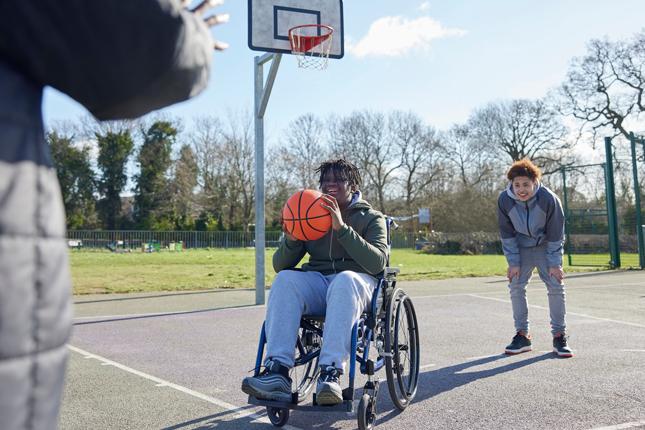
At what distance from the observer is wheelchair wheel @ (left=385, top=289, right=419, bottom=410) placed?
141 inches

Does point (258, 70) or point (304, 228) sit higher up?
point (258, 70)

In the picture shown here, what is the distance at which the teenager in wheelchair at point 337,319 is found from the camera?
10.5 ft

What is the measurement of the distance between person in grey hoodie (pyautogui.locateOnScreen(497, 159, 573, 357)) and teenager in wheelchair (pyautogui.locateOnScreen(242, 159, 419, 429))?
6.52ft

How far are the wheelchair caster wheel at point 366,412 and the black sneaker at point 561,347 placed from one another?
2767 mm

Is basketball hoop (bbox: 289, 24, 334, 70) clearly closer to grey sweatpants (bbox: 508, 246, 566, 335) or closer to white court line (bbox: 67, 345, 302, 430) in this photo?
grey sweatpants (bbox: 508, 246, 566, 335)

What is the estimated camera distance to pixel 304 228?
3836mm

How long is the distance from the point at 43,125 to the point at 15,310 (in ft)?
1.10

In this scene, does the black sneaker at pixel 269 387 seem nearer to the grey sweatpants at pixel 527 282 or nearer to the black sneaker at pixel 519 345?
the black sneaker at pixel 519 345

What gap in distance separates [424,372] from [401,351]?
0.85 metres

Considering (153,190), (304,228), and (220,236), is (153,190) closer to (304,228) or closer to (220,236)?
(220,236)

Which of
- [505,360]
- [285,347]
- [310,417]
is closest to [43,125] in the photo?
[285,347]

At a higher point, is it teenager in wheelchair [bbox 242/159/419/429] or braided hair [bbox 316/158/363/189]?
braided hair [bbox 316/158/363/189]

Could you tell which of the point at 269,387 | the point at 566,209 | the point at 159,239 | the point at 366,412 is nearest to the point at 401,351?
the point at 366,412

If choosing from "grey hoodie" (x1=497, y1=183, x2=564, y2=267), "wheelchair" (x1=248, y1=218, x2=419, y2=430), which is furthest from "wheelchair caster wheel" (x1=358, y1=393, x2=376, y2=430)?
"grey hoodie" (x1=497, y1=183, x2=564, y2=267)
